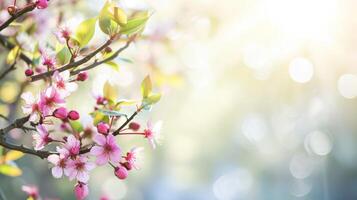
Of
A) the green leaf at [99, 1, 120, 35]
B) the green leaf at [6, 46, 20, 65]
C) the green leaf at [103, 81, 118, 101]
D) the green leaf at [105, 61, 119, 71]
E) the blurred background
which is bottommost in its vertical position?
the blurred background

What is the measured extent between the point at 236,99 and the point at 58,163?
10848 millimetres

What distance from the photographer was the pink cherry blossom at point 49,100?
39.2 inches

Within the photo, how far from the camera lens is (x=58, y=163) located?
1.00m

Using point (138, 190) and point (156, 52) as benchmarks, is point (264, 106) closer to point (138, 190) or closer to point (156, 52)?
point (138, 190)

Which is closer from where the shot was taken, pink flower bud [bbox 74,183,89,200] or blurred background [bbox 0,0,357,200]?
pink flower bud [bbox 74,183,89,200]

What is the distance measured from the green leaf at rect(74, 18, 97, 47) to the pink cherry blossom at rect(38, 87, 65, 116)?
141 millimetres

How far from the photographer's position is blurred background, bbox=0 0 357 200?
239 cm

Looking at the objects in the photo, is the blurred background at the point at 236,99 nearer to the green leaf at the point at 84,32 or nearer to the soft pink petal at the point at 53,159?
the green leaf at the point at 84,32

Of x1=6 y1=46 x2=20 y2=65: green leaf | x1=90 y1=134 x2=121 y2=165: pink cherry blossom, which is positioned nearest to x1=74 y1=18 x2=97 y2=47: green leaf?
x1=90 y1=134 x2=121 y2=165: pink cherry blossom

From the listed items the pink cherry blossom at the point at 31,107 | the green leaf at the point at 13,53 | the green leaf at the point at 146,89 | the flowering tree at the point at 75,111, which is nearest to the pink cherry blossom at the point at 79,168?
the flowering tree at the point at 75,111

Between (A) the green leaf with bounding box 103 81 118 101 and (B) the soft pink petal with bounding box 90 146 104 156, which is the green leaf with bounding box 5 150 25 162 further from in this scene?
(B) the soft pink petal with bounding box 90 146 104 156

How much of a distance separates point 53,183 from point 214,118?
5.89 metres

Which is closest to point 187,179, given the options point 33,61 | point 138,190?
point 138,190

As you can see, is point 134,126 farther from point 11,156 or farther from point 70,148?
point 11,156
